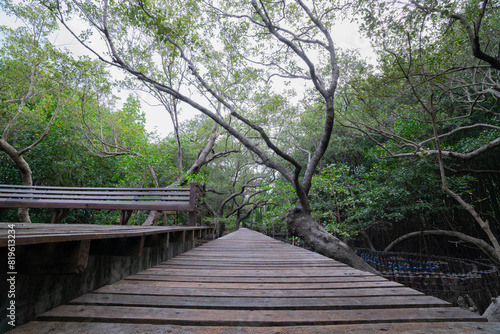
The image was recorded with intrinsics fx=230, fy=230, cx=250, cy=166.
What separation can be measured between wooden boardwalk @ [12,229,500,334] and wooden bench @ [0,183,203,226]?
262cm

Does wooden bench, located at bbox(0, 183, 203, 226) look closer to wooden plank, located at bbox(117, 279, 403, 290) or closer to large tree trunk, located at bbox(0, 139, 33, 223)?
large tree trunk, located at bbox(0, 139, 33, 223)

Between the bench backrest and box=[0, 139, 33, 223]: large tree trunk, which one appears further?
box=[0, 139, 33, 223]: large tree trunk

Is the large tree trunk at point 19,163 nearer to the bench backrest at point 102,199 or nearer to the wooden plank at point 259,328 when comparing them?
the bench backrest at point 102,199

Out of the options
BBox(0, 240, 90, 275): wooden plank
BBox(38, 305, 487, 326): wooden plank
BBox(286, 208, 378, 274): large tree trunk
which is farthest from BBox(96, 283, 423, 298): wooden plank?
BBox(286, 208, 378, 274): large tree trunk

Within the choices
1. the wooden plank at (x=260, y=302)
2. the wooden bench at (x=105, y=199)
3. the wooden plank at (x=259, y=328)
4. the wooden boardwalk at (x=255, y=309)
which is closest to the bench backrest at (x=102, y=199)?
the wooden bench at (x=105, y=199)

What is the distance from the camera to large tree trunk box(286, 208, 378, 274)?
4.11 metres

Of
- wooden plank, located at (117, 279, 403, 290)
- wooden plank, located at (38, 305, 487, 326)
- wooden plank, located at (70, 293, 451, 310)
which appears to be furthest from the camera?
wooden plank, located at (117, 279, 403, 290)

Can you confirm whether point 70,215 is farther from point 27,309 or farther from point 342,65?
point 342,65

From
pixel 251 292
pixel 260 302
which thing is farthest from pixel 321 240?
pixel 260 302

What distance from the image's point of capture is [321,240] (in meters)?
4.63

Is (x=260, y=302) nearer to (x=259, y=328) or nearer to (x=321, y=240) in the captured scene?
(x=259, y=328)

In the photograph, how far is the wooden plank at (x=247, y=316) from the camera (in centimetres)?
116

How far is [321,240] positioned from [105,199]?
455cm

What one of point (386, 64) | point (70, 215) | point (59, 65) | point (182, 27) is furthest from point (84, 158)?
point (386, 64)
